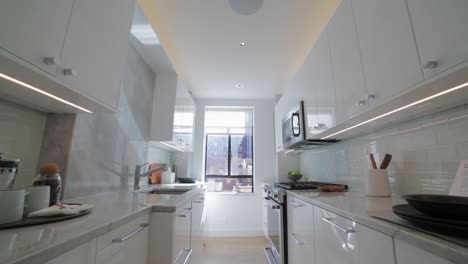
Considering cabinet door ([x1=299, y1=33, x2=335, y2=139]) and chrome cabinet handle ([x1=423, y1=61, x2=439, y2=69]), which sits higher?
cabinet door ([x1=299, y1=33, x2=335, y2=139])

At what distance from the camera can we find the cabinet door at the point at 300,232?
1388mm

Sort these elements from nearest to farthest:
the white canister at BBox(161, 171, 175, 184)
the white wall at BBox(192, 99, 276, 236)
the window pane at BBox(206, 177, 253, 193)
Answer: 1. the white canister at BBox(161, 171, 175, 184)
2. the white wall at BBox(192, 99, 276, 236)
3. the window pane at BBox(206, 177, 253, 193)

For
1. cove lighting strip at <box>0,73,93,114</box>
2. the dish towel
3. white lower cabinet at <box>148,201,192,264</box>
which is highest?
cove lighting strip at <box>0,73,93,114</box>

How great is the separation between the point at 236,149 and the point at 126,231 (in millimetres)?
3451

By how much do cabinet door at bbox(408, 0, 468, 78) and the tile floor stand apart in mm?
2607

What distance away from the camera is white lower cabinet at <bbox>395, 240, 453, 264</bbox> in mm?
536

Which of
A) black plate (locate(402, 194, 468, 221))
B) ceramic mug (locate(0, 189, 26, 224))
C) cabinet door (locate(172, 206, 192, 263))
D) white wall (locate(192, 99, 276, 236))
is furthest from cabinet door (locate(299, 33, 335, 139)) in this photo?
white wall (locate(192, 99, 276, 236))

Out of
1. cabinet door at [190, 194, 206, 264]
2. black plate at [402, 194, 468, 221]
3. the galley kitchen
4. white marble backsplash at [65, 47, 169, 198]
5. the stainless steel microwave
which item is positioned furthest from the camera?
the stainless steel microwave

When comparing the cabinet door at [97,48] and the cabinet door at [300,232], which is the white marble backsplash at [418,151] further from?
the cabinet door at [97,48]

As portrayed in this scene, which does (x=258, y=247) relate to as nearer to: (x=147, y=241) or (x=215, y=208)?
(x=215, y=208)

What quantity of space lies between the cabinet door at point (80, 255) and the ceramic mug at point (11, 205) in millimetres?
280

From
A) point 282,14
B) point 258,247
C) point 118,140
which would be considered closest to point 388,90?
point 282,14

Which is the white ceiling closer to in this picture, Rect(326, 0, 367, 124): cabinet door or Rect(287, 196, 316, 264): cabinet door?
Rect(326, 0, 367, 124): cabinet door

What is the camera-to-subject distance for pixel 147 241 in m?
1.06
